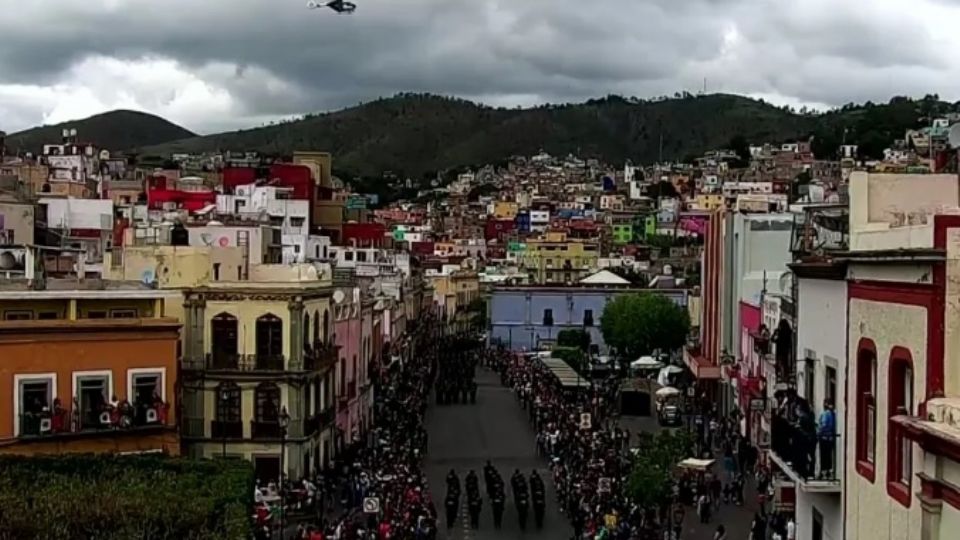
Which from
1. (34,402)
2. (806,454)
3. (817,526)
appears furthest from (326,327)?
(806,454)

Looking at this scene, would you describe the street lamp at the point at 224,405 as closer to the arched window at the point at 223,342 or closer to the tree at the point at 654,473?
the arched window at the point at 223,342

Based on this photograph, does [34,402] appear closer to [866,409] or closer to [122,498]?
[122,498]

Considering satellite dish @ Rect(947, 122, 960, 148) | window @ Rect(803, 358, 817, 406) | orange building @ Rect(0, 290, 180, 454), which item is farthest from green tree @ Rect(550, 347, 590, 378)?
satellite dish @ Rect(947, 122, 960, 148)

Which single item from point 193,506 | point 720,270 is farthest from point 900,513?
point 720,270

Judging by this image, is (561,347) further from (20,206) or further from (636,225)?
(636,225)

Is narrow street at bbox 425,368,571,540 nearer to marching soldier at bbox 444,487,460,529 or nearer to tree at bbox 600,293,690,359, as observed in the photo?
marching soldier at bbox 444,487,460,529

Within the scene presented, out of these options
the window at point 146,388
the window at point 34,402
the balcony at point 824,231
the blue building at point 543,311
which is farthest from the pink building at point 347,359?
the blue building at point 543,311
